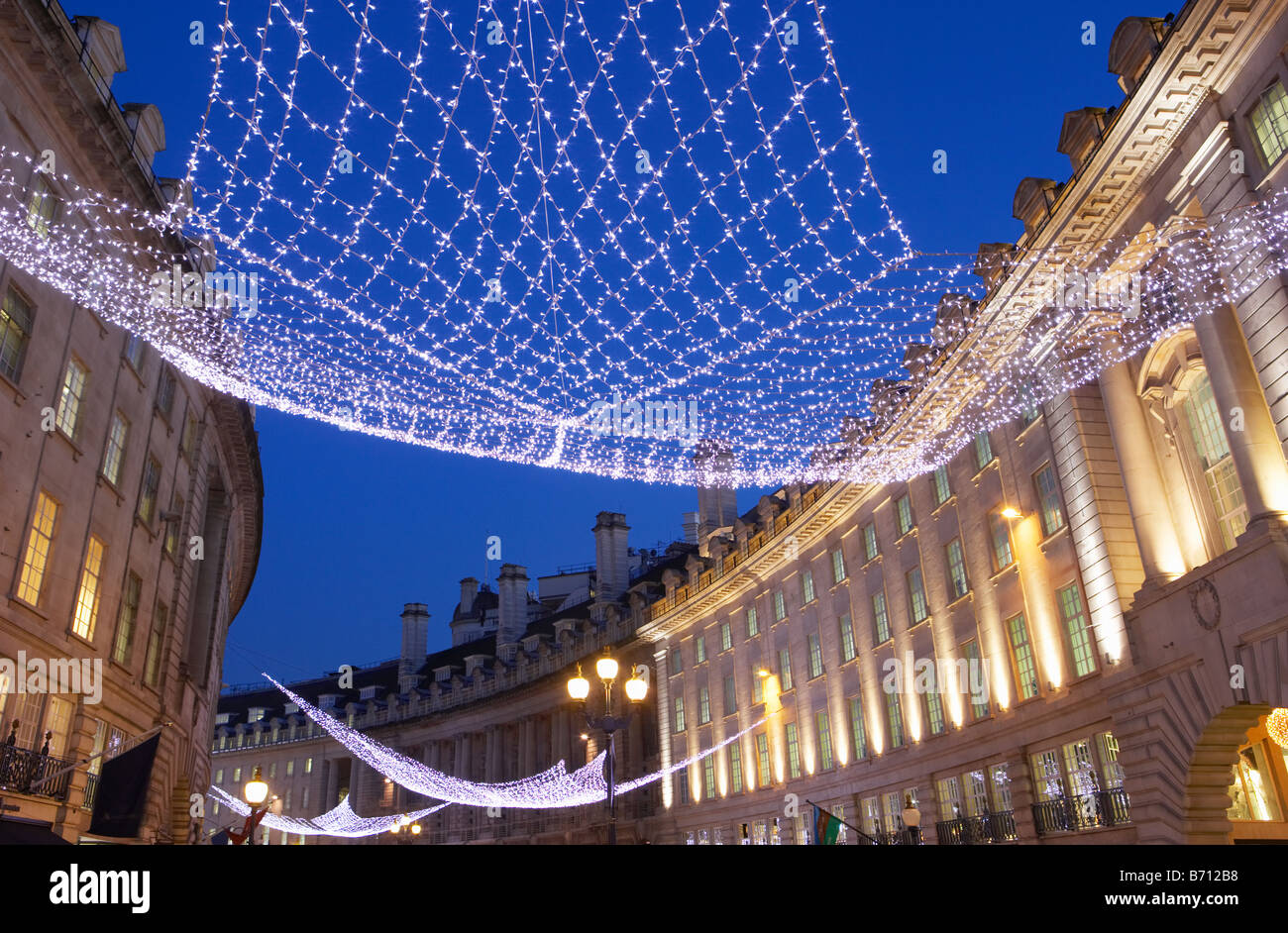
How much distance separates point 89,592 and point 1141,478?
75.1 ft

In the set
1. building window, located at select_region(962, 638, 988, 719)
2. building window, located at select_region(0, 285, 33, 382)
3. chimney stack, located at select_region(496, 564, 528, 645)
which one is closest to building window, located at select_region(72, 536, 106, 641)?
building window, located at select_region(0, 285, 33, 382)

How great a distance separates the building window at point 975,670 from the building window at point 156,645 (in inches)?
893

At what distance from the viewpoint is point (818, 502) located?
3647 centimetres

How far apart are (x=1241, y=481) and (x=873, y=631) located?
17.6m

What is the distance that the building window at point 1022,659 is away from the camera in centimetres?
2550

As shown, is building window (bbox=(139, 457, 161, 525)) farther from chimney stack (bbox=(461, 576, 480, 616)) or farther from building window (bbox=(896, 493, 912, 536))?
chimney stack (bbox=(461, 576, 480, 616))

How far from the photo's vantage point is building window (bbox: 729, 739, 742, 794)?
1661 inches

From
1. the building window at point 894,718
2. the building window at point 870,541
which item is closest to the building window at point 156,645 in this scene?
the building window at point 894,718

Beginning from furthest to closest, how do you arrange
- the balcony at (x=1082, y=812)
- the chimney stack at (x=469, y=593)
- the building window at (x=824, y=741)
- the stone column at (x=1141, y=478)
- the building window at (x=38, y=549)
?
1. the chimney stack at (x=469, y=593)
2. the building window at (x=824, y=741)
3. the balcony at (x=1082, y=812)
4. the stone column at (x=1141, y=478)
5. the building window at (x=38, y=549)

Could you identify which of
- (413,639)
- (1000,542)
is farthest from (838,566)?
(413,639)

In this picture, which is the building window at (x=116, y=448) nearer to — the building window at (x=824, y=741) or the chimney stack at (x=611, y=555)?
the building window at (x=824, y=741)

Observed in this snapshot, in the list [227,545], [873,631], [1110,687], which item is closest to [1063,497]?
[1110,687]
